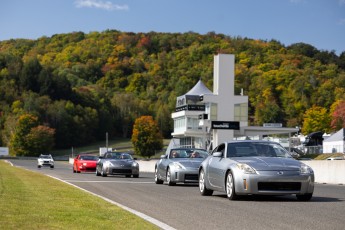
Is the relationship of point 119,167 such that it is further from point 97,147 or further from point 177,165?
point 97,147

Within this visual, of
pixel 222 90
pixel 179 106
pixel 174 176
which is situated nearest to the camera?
pixel 174 176

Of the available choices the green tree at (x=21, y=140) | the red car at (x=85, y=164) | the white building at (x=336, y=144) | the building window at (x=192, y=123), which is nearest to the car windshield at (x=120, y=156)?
the red car at (x=85, y=164)

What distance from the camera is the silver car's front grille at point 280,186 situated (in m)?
14.9

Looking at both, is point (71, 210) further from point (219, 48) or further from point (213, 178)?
point (219, 48)

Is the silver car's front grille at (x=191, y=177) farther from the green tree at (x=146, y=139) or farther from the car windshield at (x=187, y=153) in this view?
the green tree at (x=146, y=139)

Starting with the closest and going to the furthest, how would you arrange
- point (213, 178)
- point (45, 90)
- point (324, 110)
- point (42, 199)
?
point (42, 199) → point (213, 178) → point (324, 110) → point (45, 90)

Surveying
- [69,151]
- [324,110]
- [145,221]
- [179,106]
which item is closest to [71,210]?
[145,221]

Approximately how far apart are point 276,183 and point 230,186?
3.96 ft

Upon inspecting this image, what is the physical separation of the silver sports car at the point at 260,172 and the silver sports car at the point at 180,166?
6.02 m

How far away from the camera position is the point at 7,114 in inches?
6826

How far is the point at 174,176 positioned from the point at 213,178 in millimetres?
6341

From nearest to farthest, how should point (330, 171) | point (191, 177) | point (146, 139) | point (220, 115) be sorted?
point (191, 177), point (330, 171), point (220, 115), point (146, 139)

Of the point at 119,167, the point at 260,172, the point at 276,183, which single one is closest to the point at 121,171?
the point at 119,167

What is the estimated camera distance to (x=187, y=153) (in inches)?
967
